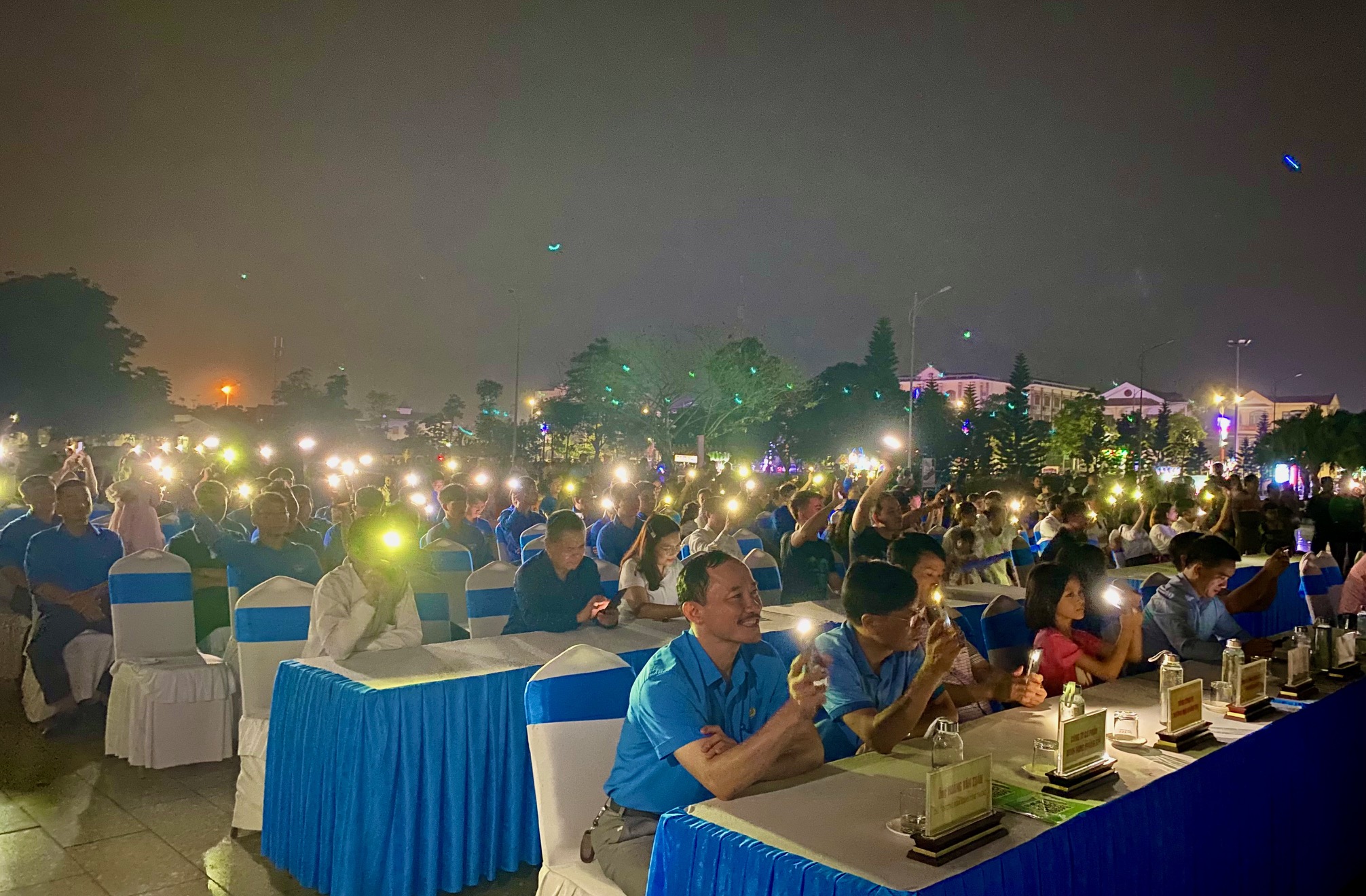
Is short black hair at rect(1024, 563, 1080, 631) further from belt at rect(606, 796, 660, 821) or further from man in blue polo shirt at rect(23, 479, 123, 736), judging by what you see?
man in blue polo shirt at rect(23, 479, 123, 736)

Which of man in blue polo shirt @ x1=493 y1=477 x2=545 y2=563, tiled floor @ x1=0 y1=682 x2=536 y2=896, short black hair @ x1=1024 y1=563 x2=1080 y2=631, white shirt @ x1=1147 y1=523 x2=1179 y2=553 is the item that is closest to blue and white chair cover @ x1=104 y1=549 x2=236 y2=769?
tiled floor @ x1=0 y1=682 x2=536 y2=896

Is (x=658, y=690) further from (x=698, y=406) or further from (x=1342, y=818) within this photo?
(x=698, y=406)

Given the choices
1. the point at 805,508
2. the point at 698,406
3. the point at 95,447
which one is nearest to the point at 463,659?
the point at 805,508

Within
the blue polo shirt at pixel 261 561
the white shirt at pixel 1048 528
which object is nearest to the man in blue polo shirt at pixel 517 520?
the blue polo shirt at pixel 261 561

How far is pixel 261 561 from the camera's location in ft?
22.8

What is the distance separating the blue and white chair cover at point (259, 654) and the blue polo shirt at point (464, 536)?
3.89m

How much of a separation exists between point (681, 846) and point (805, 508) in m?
6.96

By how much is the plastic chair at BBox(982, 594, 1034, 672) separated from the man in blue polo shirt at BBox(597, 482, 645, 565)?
12.7 feet

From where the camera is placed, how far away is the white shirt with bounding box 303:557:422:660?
4.98 metres

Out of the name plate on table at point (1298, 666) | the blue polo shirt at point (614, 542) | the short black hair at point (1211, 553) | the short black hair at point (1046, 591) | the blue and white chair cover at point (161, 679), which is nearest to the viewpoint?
the name plate on table at point (1298, 666)

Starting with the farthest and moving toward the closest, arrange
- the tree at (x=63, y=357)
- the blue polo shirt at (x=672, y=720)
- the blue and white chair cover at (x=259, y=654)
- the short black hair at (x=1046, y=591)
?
the tree at (x=63, y=357), the blue and white chair cover at (x=259, y=654), the short black hair at (x=1046, y=591), the blue polo shirt at (x=672, y=720)

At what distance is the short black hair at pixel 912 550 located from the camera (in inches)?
192

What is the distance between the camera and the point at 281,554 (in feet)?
23.0

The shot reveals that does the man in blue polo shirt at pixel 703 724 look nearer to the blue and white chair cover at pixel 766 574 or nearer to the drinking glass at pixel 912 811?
the drinking glass at pixel 912 811
